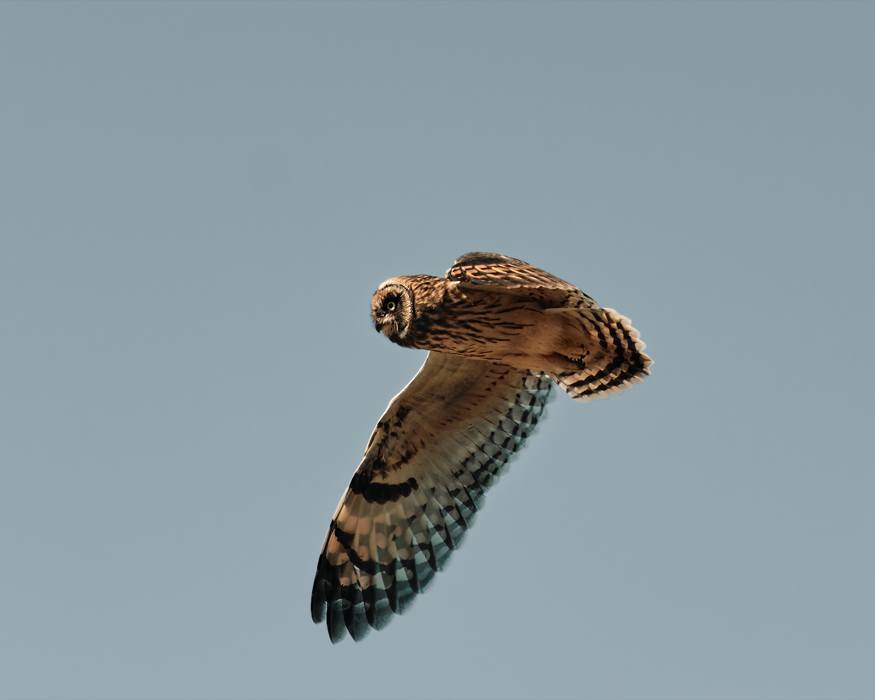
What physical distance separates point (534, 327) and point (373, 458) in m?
2.67

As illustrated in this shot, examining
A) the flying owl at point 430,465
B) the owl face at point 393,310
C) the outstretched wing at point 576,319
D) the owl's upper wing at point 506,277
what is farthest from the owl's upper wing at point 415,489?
the owl's upper wing at point 506,277

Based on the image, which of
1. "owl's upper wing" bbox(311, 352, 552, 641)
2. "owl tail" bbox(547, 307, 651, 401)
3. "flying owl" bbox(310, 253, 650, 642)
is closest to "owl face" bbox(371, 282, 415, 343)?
"flying owl" bbox(310, 253, 650, 642)

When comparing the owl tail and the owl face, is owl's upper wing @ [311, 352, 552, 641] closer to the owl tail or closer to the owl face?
the owl tail

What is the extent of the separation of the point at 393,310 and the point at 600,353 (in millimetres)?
1922

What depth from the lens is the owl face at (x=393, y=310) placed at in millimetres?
11984

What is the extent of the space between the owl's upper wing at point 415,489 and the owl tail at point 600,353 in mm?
927

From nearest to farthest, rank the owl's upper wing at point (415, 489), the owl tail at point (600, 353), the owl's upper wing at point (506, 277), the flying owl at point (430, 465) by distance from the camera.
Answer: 1. the owl's upper wing at point (506, 277)
2. the owl tail at point (600, 353)
3. the flying owl at point (430, 465)
4. the owl's upper wing at point (415, 489)

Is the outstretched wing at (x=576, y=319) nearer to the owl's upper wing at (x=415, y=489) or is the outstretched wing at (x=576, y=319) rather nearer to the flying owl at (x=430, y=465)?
the flying owl at (x=430, y=465)

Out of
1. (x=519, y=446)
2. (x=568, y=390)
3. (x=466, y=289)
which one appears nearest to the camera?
(x=466, y=289)

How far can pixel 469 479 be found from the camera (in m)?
13.8

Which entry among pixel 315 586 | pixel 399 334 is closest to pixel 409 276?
pixel 399 334

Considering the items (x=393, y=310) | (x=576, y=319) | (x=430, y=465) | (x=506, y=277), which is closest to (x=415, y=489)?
(x=430, y=465)

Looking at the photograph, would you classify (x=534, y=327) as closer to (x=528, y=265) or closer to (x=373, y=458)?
(x=528, y=265)

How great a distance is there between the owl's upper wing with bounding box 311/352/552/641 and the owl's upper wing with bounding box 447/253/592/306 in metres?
1.74
